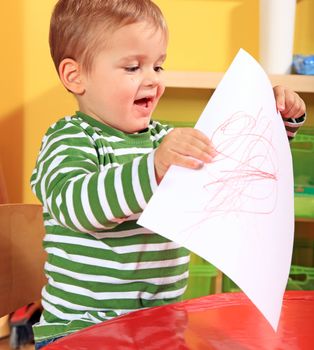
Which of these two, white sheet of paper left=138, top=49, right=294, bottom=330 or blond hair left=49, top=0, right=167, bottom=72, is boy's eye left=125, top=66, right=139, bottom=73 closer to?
blond hair left=49, top=0, right=167, bottom=72

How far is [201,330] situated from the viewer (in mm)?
610

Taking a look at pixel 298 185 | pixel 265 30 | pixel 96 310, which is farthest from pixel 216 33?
pixel 96 310

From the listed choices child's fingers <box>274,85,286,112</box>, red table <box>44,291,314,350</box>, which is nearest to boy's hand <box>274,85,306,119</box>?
child's fingers <box>274,85,286,112</box>

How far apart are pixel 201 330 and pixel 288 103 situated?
0.32 meters

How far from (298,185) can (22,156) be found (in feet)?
2.66

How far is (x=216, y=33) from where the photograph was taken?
6.21 ft

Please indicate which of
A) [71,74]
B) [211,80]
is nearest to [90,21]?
[71,74]

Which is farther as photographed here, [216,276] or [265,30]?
[216,276]

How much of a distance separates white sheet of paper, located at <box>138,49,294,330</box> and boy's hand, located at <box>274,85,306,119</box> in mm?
130

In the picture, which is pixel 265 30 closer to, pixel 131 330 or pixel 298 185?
pixel 298 185

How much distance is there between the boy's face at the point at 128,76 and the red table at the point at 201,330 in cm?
27

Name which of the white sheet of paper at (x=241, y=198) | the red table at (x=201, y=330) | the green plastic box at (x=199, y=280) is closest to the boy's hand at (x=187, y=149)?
the white sheet of paper at (x=241, y=198)

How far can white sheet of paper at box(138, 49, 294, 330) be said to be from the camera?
506mm

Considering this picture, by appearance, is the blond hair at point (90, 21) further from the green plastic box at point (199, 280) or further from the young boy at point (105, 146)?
the green plastic box at point (199, 280)
